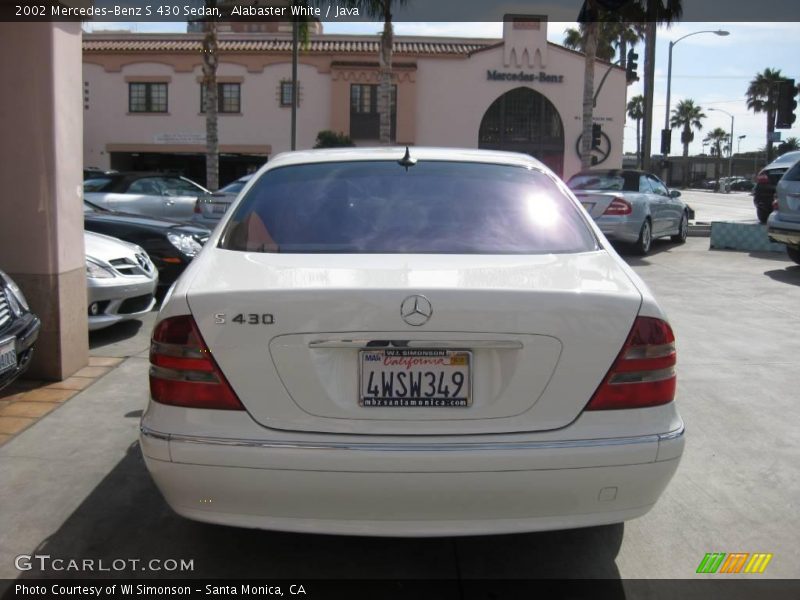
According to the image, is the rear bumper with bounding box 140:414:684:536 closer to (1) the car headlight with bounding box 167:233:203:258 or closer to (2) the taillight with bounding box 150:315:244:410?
(2) the taillight with bounding box 150:315:244:410

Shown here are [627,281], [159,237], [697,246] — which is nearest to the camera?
[627,281]

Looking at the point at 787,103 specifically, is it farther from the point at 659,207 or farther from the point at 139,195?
the point at 139,195

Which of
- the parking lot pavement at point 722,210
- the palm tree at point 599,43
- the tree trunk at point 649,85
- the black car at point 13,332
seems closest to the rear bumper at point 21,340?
the black car at point 13,332

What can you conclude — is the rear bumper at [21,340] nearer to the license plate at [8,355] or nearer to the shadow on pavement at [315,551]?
the license plate at [8,355]

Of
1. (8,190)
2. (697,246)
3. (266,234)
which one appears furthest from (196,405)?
(697,246)

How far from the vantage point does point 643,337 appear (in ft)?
9.12

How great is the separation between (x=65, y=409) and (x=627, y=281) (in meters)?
3.62

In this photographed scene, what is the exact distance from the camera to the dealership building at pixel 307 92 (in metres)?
33.6

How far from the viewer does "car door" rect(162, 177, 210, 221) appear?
13.7 metres

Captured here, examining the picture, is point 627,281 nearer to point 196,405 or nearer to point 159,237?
point 196,405

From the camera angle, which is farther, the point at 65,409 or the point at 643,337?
the point at 65,409

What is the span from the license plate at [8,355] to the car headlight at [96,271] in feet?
7.77

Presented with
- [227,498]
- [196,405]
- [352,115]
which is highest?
[352,115]

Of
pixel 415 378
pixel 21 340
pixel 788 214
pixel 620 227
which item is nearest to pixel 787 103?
pixel 620 227
